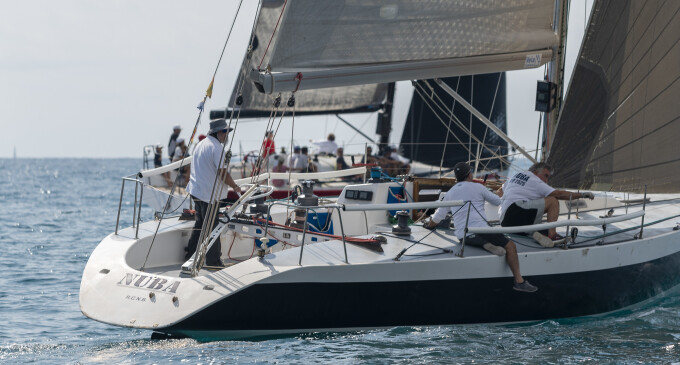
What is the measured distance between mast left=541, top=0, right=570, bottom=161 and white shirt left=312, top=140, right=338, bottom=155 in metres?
12.9

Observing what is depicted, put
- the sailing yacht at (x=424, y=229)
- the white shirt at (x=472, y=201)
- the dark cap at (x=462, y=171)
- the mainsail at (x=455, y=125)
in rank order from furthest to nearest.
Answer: the mainsail at (x=455, y=125)
the dark cap at (x=462, y=171)
the white shirt at (x=472, y=201)
the sailing yacht at (x=424, y=229)

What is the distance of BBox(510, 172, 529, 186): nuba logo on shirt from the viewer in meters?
9.25

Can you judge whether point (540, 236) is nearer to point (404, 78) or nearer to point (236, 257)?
point (404, 78)

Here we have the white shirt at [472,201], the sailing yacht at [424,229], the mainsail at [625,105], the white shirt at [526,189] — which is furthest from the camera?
the mainsail at [625,105]

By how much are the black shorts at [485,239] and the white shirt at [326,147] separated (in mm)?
15574

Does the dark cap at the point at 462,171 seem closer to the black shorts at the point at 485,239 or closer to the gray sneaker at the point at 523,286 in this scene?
the black shorts at the point at 485,239

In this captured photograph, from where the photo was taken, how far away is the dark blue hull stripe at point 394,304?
7938 millimetres

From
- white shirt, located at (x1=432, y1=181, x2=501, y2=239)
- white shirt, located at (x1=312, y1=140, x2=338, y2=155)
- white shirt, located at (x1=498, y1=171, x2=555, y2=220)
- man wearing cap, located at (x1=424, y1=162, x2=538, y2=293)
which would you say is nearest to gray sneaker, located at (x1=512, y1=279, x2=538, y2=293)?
man wearing cap, located at (x1=424, y1=162, x2=538, y2=293)

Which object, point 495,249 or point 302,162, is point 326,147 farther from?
point 495,249

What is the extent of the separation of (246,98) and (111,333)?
15.4 metres

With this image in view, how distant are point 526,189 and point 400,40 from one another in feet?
6.88

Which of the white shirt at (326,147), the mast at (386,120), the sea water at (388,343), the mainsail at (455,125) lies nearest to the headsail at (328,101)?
the mast at (386,120)

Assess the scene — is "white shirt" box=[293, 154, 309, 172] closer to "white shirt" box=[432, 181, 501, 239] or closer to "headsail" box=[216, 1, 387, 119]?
"headsail" box=[216, 1, 387, 119]

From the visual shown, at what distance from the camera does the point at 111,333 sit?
9844 millimetres
